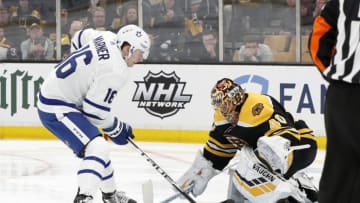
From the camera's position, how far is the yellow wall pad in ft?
28.1

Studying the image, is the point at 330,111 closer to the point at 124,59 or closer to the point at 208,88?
the point at 124,59

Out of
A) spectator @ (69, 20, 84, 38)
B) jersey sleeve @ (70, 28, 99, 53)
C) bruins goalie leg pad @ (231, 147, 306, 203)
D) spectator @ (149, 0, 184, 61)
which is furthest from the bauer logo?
bruins goalie leg pad @ (231, 147, 306, 203)

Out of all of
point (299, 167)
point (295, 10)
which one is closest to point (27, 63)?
point (295, 10)

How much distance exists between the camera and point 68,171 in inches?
265

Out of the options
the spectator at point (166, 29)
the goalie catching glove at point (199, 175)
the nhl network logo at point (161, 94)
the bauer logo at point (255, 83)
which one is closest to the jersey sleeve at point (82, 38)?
the goalie catching glove at point (199, 175)

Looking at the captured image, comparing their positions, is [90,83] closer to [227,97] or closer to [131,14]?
[227,97]

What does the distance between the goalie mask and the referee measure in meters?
1.57

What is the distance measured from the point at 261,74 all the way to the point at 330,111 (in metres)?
5.73

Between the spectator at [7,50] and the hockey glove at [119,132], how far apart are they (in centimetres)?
495

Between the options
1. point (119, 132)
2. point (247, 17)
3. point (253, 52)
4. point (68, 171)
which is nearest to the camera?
point (119, 132)

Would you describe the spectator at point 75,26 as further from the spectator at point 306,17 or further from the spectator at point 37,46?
the spectator at point 306,17

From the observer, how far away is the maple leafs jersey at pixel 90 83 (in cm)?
461

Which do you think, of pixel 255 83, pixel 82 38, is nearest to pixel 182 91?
pixel 255 83

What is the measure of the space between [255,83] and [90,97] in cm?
397
